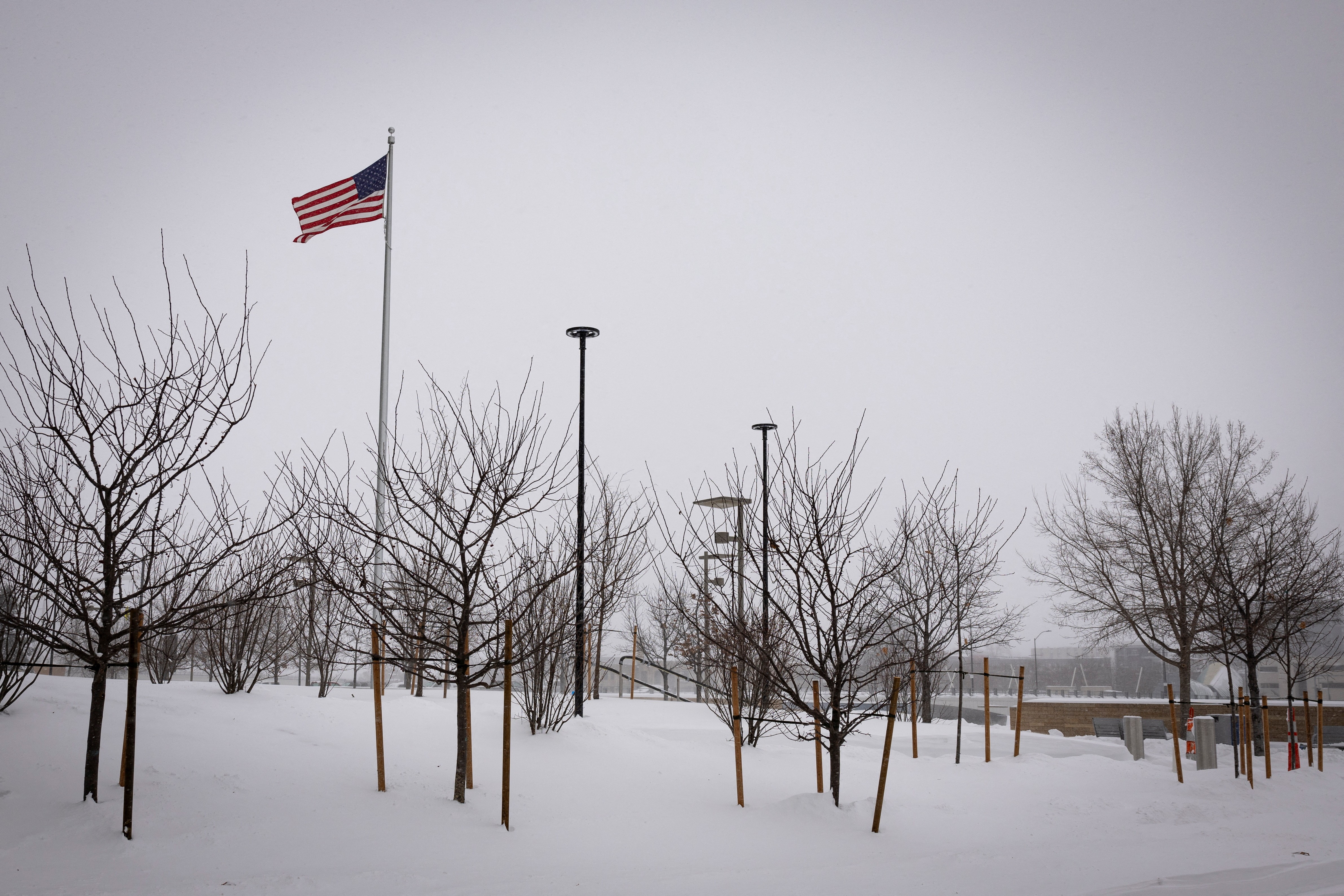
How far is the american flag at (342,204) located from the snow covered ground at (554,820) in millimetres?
9669

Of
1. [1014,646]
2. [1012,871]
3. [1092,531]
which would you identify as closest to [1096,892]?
[1012,871]

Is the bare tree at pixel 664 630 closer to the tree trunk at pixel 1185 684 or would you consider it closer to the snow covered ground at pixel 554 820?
the snow covered ground at pixel 554 820

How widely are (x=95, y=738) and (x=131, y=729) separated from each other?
63 cm

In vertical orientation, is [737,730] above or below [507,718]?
below

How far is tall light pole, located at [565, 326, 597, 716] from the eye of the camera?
36.6 ft

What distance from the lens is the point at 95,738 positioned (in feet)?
20.6

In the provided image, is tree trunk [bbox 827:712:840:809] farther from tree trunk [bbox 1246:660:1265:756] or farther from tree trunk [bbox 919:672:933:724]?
tree trunk [bbox 919:672:933:724]

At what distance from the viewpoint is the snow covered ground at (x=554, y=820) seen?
5750 mm

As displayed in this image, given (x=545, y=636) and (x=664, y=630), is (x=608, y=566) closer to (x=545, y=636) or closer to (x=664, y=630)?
(x=545, y=636)

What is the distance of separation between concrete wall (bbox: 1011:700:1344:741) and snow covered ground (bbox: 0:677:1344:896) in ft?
45.1

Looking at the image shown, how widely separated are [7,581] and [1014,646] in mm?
28966

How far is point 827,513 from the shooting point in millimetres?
8727

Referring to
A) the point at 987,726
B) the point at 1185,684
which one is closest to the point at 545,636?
the point at 987,726

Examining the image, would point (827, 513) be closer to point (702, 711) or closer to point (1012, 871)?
point (1012, 871)
